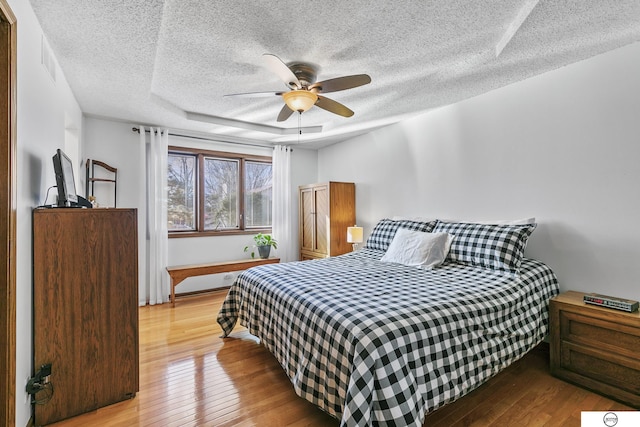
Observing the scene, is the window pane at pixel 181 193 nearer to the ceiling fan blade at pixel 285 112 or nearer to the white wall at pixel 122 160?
the white wall at pixel 122 160

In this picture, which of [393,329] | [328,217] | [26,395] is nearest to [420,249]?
[393,329]

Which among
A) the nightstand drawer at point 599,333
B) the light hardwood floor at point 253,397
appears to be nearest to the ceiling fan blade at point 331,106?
the light hardwood floor at point 253,397

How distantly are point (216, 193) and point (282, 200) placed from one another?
106 centimetres

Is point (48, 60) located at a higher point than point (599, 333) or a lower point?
higher

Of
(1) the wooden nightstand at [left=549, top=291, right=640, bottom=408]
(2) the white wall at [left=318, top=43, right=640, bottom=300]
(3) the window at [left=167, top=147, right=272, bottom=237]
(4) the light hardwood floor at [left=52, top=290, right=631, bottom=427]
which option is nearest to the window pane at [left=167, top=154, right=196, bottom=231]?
(3) the window at [left=167, top=147, right=272, bottom=237]

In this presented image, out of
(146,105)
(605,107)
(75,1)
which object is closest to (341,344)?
(75,1)

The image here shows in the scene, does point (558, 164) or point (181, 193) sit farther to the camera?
point (181, 193)

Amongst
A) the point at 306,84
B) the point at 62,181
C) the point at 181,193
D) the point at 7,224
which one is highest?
the point at 306,84

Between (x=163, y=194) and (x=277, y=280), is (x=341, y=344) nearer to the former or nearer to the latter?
(x=277, y=280)

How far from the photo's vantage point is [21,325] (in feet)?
4.75

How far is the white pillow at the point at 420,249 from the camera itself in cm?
264

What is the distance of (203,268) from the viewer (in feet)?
12.7

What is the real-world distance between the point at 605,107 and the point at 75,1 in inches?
142

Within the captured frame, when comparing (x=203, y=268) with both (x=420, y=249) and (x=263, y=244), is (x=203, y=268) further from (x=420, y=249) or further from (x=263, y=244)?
(x=420, y=249)
